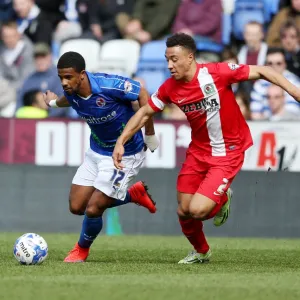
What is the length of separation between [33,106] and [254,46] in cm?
396

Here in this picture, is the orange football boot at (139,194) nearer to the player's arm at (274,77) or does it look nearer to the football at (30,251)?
the football at (30,251)

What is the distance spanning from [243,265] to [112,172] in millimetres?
1648

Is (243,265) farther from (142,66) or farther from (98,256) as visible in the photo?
(142,66)

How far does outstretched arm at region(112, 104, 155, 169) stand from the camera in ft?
32.8

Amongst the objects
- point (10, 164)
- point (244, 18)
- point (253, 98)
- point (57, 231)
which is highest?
point (244, 18)

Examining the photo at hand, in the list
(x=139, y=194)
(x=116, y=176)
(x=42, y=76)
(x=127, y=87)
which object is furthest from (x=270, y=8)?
(x=116, y=176)

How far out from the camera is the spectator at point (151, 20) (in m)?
19.0

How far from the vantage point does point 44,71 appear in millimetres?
18656

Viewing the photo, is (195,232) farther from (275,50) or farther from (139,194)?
(275,50)

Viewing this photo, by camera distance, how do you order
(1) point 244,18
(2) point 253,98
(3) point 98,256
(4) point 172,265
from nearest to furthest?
(4) point 172,265
(3) point 98,256
(2) point 253,98
(1) point 244,18

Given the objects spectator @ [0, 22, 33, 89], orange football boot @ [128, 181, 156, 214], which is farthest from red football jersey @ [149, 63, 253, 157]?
spectator @ [0, 22, 33, 89]

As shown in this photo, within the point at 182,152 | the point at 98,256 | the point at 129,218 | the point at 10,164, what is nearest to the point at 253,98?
the point at 182,152

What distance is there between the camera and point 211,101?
1030 cm

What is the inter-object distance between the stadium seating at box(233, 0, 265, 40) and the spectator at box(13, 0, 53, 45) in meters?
3.60
